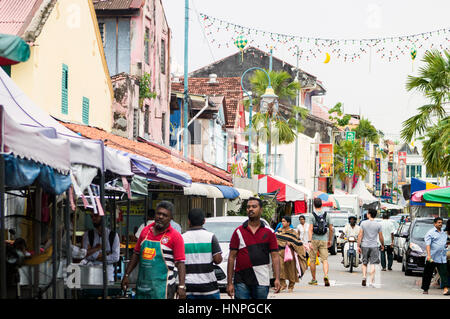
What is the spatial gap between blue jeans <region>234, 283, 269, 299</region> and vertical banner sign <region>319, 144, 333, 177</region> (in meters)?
62.6

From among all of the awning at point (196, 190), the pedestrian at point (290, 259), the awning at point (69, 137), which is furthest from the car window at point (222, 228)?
the awning at point (69, 137)

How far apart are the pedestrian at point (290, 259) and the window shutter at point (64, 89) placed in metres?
7.89

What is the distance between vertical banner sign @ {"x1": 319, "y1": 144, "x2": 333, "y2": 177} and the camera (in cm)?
7238

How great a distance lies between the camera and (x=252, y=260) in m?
10.1

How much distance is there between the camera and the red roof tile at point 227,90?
55312 millimetres

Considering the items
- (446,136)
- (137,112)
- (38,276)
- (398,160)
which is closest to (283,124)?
(137,112)

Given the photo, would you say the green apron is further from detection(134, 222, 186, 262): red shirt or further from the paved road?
the paved road

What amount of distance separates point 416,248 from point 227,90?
33.7 metres

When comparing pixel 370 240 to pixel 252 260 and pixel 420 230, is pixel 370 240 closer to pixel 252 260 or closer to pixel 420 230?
pixel 420 230

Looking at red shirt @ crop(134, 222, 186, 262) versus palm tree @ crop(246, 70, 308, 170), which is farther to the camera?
palm tree @ crop(246, 70, 308, 170)

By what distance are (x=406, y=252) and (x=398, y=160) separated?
130 m

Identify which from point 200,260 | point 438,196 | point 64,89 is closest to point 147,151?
point 64,89

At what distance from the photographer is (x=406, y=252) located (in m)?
25.4

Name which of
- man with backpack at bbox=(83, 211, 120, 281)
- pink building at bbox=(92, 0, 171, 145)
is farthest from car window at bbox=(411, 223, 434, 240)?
man with backpack at bbox=(83, 211, 120, 281)
